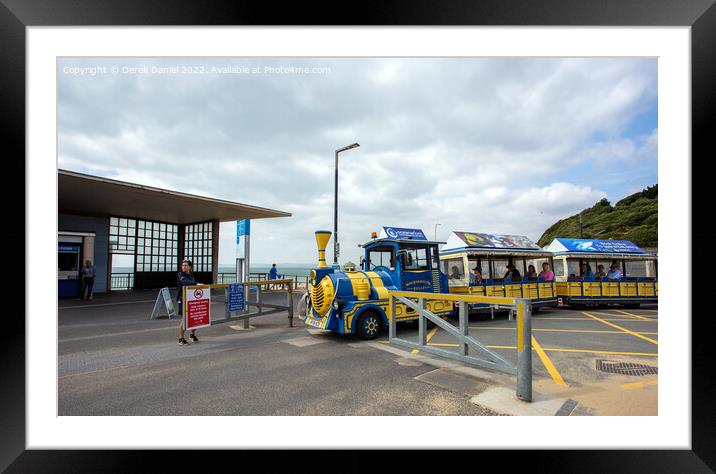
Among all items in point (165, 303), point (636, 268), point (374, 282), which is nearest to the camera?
point (374, 282)

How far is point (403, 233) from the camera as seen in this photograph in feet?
26.4

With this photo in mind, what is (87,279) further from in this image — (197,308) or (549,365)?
(549,365)

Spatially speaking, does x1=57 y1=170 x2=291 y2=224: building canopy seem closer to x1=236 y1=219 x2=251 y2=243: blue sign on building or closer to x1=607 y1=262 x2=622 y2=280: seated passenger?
x1=236 y1=219 x2=251 y2=243: blue sign on building

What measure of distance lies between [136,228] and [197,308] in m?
15.5

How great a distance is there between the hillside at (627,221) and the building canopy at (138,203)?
33.9m

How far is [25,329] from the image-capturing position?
304 cm

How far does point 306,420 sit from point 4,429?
109 inches

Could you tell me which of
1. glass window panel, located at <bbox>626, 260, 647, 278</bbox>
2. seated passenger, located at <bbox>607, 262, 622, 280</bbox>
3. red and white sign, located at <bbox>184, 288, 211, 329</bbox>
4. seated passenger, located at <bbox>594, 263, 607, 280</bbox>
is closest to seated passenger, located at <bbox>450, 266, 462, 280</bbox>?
seated passenger, located at <bbox>594, 263, 607, 280</bbox>

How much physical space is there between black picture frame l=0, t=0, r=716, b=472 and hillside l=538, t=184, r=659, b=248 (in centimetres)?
3283

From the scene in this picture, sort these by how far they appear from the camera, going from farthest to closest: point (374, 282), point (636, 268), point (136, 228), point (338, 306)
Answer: point (136, 228) → point (636, 268) → point (374, 282) → point (338, 306)

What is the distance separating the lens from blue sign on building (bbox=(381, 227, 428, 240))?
7786 mm

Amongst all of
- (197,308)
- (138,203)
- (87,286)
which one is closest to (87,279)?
(87,286)
